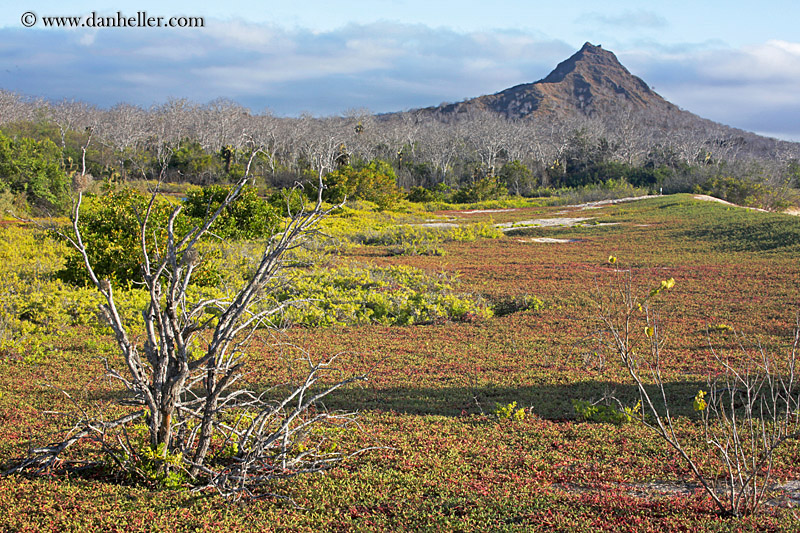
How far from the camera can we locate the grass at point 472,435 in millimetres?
3609

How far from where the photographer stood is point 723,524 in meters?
3.47

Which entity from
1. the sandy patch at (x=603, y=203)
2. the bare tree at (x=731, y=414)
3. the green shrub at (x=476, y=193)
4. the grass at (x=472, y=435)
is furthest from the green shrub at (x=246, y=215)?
the green shrub at (x=476, y=193)

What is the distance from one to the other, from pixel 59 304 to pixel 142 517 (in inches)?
333

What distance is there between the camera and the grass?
3609 millimetres

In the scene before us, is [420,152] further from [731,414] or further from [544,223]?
[731,414]

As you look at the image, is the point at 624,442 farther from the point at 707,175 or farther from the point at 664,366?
the point at 707,175

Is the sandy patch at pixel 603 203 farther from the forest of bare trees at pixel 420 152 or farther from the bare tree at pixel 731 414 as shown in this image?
the bare tree at pixel 731 414

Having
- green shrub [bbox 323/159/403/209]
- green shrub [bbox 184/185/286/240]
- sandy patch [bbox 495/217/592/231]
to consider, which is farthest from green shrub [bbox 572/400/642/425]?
green shrub [bbox 323/159/403/209]

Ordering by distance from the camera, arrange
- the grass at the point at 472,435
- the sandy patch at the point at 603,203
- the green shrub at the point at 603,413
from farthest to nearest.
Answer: the sandy patch at the point at 603,203 → the green shrub at the point at 603,413 → the grass at the point at 472,435

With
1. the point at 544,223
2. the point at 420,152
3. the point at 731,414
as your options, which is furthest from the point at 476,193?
the point at 731,414

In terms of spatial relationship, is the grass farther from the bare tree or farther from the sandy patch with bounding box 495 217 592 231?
the sandy patch with bounding box 495 217 592 231

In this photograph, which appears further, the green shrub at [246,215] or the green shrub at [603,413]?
the green shrub at [246,215]

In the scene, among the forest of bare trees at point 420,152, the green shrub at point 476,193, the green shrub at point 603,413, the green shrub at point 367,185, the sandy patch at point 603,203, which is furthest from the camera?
the forest of bare trees at point 420,152

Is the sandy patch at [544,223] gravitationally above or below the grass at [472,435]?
above
